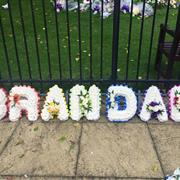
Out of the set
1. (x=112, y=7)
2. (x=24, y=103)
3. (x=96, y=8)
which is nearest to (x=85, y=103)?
(x=24, y=103)

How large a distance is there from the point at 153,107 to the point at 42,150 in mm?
1339

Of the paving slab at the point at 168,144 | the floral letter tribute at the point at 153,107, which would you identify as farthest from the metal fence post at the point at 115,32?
the paving slab at the point at 168,144

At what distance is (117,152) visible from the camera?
123 inches

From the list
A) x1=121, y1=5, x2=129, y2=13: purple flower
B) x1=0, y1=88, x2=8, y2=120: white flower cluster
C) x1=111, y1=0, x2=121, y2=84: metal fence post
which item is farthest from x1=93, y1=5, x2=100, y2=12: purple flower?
x1=0, y1=88, x2=8, y2=120: white flower cluster

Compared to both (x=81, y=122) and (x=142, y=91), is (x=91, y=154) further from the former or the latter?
(x=142, y=91)

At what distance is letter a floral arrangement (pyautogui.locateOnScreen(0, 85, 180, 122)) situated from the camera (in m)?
3.56

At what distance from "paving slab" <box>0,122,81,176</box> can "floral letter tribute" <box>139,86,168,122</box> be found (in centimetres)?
80

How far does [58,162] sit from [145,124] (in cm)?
116

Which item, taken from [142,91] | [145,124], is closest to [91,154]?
[145,124]

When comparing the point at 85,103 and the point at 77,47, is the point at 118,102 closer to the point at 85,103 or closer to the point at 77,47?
the point at 85,103

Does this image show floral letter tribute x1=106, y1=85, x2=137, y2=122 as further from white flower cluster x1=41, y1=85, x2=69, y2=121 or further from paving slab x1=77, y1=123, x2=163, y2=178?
white flower cluster x1=41, y1=85, x2=69, y2=121

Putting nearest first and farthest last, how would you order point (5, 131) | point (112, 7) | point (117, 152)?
1. point (117, 152)
2. point (5, 131)
3. point (112, 7)

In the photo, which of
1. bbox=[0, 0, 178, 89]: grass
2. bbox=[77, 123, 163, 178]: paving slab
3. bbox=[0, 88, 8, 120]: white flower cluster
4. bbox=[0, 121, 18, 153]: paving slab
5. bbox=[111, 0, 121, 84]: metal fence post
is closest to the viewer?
bbox=[77, 123, 163, 178]: paving slab

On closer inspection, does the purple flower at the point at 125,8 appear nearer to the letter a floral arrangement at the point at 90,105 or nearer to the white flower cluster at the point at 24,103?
the letter a floral arrangement at the point at 90,105
